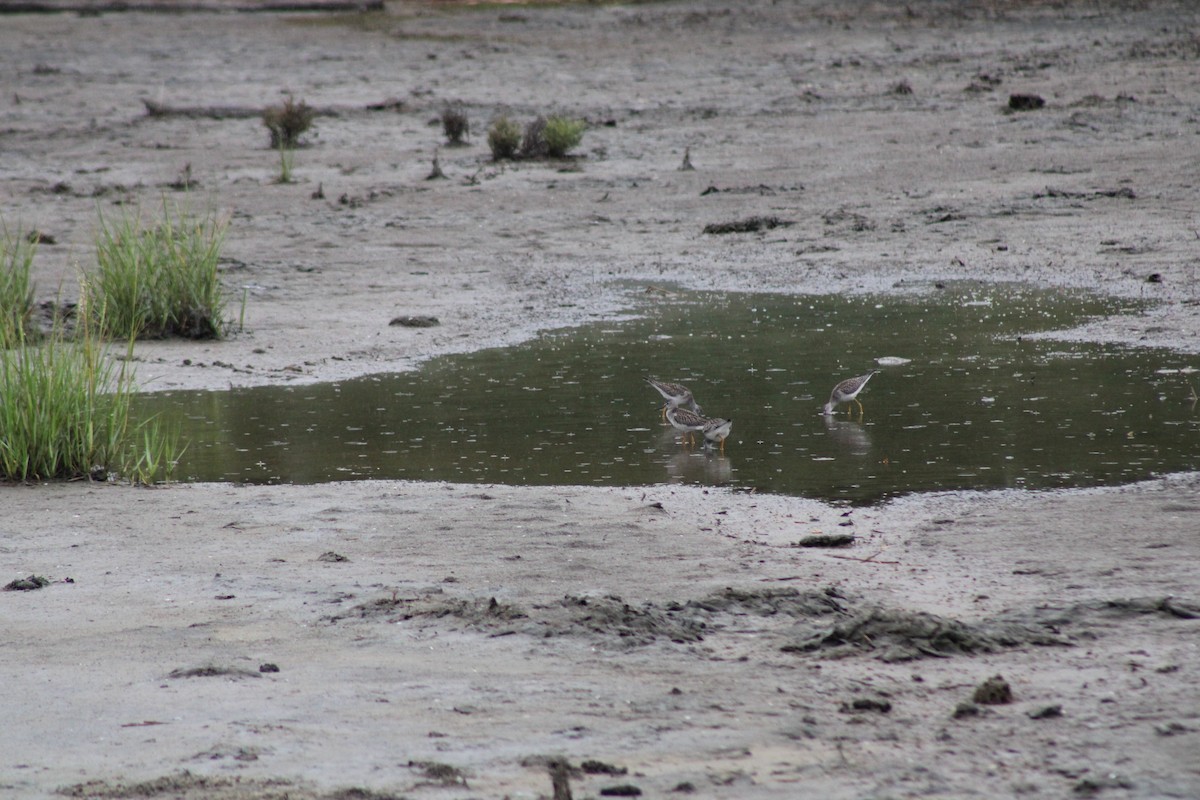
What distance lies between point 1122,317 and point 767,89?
468 inches

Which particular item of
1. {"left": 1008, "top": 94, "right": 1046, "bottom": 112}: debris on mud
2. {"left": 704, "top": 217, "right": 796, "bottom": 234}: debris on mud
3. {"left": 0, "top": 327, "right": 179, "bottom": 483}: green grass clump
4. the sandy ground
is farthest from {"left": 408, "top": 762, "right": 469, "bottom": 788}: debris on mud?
{"left": 1008, "top": 94, "right": 1046, "bottom": 112}: debris on mud

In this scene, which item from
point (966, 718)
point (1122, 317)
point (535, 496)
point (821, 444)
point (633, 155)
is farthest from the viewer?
point (633, 155)

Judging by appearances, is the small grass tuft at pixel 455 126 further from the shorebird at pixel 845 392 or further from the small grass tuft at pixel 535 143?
the shorebird at pixel 845 392

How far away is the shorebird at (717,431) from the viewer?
7.90 m

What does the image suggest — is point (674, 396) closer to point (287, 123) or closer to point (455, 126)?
point (455, 126)

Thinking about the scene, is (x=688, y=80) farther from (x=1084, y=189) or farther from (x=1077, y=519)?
(x=1077, y=519)

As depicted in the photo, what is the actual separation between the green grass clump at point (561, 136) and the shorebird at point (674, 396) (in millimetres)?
10008

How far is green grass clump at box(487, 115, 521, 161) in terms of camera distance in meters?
18.5

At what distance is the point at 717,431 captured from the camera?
792 cm

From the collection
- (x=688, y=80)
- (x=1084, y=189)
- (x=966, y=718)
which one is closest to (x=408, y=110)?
(x=688, y=80)

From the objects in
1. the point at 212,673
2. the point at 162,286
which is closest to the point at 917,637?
the point at 212,673

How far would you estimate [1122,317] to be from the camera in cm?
1116

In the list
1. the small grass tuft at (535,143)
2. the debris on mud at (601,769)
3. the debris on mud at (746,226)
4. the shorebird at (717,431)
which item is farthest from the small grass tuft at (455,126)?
the debris on mud at (601,769)

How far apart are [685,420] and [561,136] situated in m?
10.9
